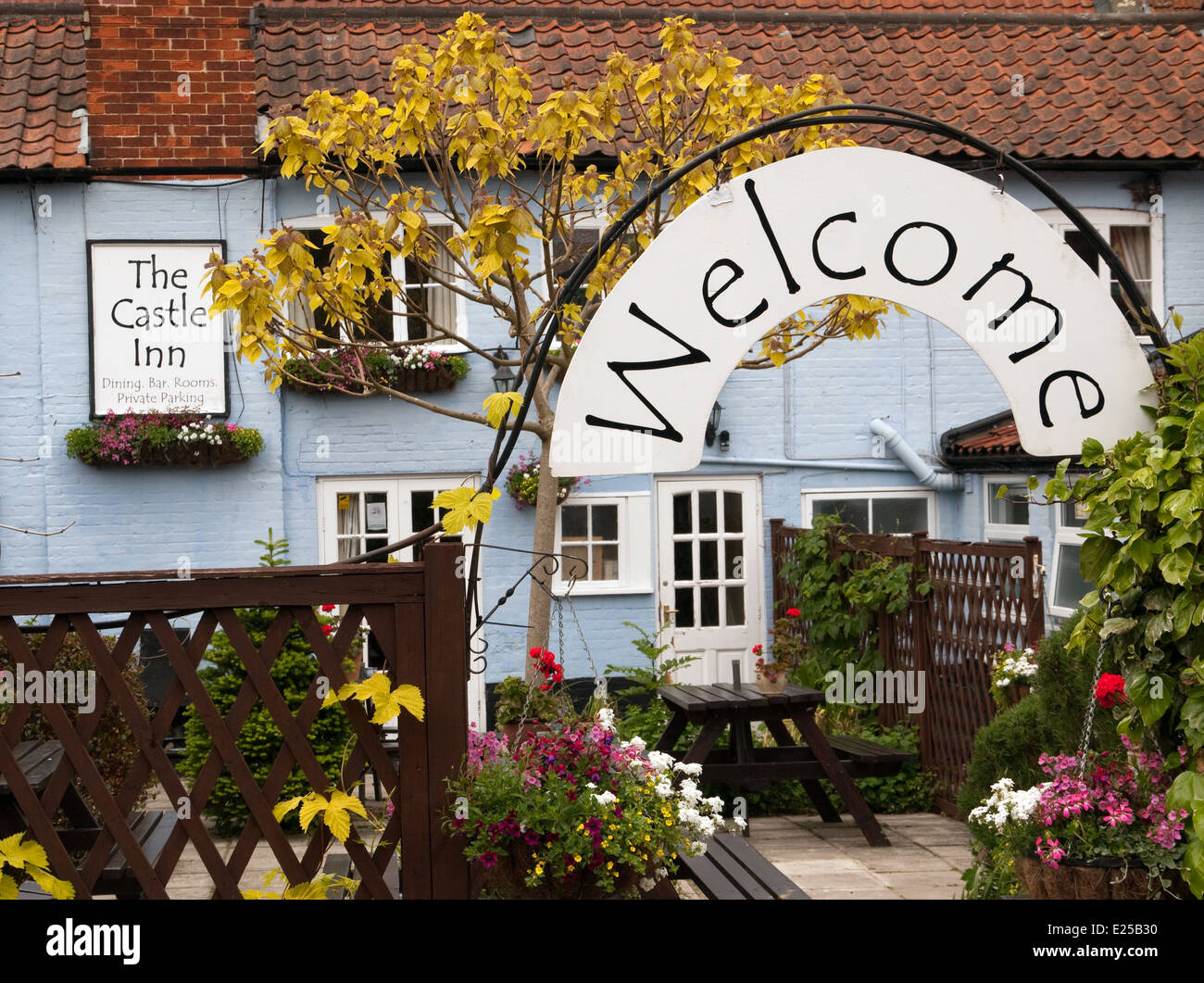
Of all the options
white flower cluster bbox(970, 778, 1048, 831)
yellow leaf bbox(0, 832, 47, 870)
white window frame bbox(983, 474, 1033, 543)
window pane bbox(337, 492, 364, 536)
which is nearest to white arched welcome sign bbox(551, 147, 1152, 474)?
white flower cluster bbox(970, 778, 1048, 831)

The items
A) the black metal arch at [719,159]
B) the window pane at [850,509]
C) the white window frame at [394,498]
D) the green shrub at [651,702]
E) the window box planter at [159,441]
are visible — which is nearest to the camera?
the black metal arch at [719,159]

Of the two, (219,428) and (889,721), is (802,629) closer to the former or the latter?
(889,721)

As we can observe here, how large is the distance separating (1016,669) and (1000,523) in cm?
435

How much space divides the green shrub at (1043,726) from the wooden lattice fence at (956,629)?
98cm

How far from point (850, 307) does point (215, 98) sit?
5885 millimetres

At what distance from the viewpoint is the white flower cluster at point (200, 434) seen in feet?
31.5

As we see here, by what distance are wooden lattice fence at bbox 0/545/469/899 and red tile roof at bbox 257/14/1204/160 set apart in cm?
758

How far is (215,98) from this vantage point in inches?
387

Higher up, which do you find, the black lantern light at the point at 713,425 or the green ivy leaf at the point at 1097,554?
the black lantern light at the point at 713,425

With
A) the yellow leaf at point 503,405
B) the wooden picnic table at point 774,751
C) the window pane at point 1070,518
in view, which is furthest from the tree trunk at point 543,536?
the window pane at point 1070,518

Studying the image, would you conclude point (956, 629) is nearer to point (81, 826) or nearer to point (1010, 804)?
point (1010, 804)

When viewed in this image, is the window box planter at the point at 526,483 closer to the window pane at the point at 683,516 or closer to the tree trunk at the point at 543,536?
the window pane at the point at 683,516

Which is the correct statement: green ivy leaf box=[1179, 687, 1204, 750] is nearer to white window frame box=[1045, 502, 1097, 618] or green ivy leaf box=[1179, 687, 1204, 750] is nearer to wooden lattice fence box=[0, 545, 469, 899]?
wooden lattice fence box=[0, 545, 469, 899]

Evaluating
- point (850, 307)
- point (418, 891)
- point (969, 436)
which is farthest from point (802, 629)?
point (418, 891)
